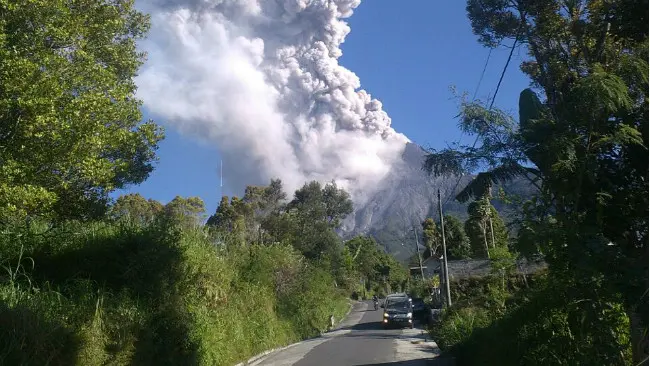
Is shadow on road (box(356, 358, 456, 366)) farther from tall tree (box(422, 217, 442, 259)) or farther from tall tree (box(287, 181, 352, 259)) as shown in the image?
tall tree (box(422, 217, 442, 259))

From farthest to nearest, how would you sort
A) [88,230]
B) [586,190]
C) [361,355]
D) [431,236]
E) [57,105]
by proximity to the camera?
[431,236] < [361,355] < [88,230] < [57,105] < [586,190]

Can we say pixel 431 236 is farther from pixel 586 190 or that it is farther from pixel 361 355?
pixel 586 190

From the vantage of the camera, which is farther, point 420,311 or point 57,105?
point 420,311

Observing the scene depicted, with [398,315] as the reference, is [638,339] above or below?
below

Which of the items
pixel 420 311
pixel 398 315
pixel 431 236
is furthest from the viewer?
pixel 431 236

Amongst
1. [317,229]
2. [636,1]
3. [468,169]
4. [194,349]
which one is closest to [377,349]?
[194,349]

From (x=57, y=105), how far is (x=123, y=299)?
3930 millimetres

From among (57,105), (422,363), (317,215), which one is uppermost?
(317,215)

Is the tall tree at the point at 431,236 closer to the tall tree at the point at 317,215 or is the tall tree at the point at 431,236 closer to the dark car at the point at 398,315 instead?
the tall tree at the point at 317,215

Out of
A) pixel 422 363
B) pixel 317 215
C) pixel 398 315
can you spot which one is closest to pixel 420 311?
pixel 398 315

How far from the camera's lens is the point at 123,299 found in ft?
36.7

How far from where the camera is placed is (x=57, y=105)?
1081cm

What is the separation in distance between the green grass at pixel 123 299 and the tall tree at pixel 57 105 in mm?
1172

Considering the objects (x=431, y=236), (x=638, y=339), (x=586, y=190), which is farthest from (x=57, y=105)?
(x=431, y=236)
